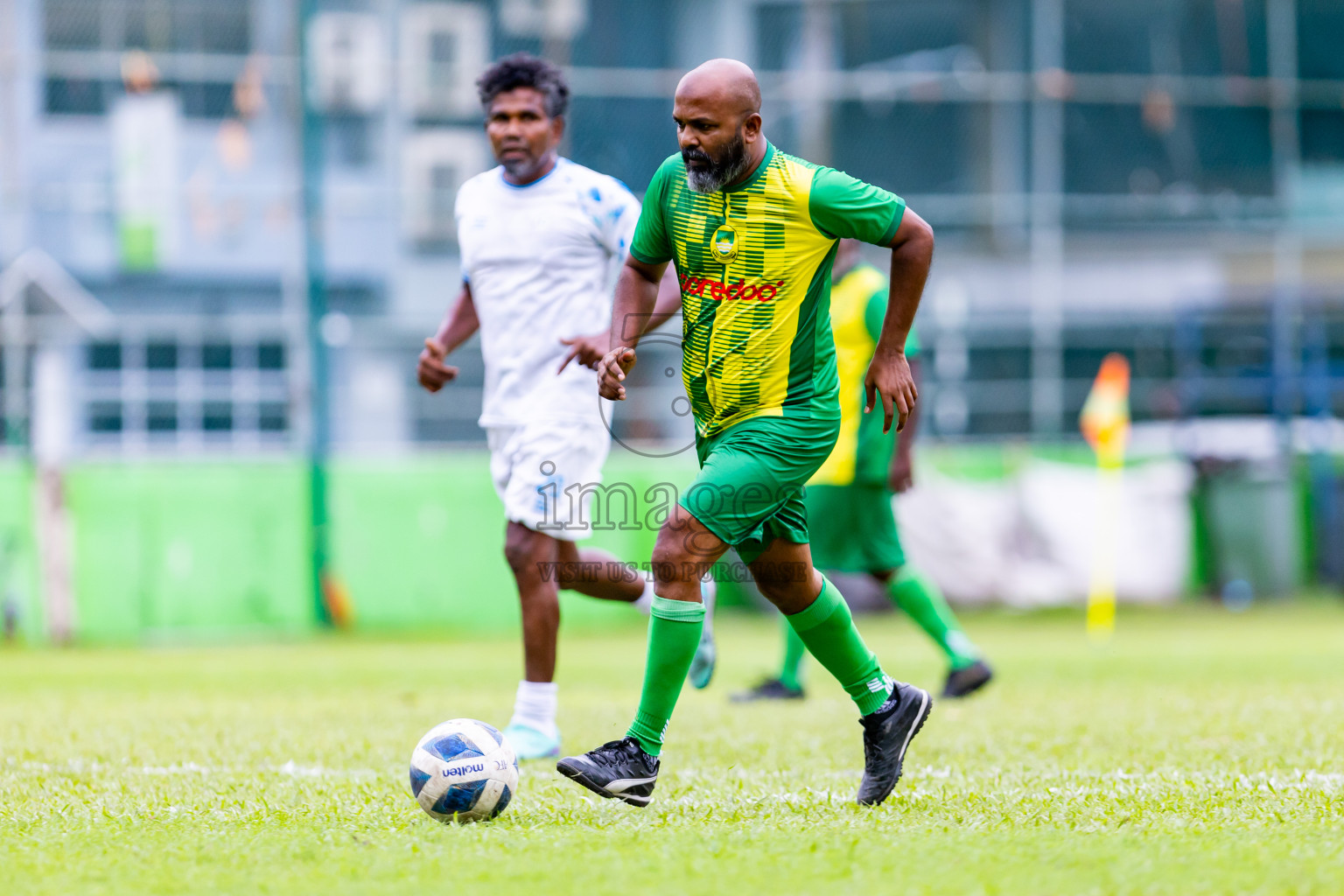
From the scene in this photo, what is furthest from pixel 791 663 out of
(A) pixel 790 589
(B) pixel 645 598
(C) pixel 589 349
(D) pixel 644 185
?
(D) pixel 644 185

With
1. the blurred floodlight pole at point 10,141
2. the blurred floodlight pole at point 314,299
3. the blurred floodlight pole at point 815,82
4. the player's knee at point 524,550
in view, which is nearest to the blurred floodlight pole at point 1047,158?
the blurred floodlight pole at point 815,82

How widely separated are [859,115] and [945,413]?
3.89 m

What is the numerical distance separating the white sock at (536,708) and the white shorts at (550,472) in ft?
1.77

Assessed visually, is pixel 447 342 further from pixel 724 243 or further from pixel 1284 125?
pixel 1284 125

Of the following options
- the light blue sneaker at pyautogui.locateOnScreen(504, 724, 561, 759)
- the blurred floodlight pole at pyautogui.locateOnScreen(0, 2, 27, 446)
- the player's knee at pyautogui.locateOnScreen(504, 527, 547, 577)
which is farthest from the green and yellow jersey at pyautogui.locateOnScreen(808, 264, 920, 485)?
the blurred floodlight pole at pyautogui.locateOnScreen(0, 2, 27, 446)

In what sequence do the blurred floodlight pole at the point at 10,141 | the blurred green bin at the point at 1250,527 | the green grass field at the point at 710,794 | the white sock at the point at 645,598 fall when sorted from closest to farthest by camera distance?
the green grass field at the point at 710,794 < the white sock at the point at 645,598 < the blurred green bin at the point at 1250,527 < the blurred floodlight pole at the point at 10,141

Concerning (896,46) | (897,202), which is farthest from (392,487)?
(896,46)

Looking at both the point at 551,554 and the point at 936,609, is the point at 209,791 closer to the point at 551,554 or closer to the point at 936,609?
the point at 551,554

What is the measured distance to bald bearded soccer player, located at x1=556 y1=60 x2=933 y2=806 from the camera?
396 centimetres

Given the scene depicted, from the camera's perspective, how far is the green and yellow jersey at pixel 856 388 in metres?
6.89

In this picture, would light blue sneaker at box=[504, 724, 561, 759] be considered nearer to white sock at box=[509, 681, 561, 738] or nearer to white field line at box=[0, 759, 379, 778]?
white sock at box=[509, 681, 561, 738]

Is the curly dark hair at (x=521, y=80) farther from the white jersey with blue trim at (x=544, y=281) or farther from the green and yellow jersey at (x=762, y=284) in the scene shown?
the green and yellow jersey at (x=762, y=284)

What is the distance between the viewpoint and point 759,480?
3.97m

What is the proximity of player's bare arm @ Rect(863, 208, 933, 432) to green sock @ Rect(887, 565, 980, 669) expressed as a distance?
3023mm
